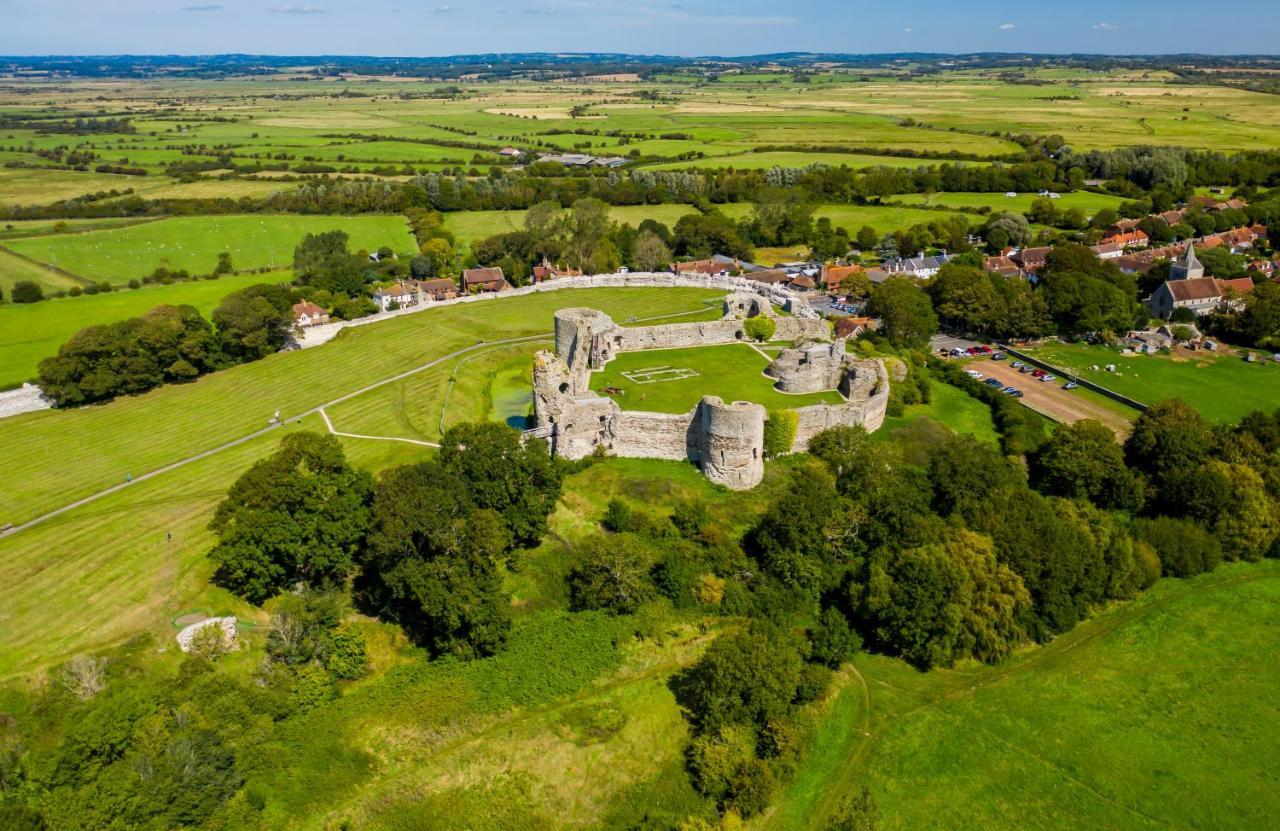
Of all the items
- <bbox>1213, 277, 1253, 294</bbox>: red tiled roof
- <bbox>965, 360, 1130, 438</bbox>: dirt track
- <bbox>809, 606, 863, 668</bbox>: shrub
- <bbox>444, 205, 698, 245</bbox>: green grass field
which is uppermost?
<bbox>444, 205, 698, 245</bbox>: green grass field

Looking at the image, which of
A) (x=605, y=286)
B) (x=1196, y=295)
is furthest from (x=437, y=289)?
(x=1196, y=295)

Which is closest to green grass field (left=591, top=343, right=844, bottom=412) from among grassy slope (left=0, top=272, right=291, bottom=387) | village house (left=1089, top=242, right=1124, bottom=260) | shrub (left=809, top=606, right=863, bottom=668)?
shrub (left=809, top=606, right=863, bottom=668)

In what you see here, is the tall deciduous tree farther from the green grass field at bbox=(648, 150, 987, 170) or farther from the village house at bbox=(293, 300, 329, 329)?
the green grass field at bbox=(648, 150, 987, 170)

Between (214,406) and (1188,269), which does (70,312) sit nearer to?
(214,406)

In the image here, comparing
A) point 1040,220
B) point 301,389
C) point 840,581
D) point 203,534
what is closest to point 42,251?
point 301,389

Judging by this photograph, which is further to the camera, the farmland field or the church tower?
the church tower
